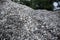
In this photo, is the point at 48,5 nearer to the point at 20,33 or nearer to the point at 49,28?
the point at 49,28

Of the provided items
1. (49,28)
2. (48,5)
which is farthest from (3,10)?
(48,5)

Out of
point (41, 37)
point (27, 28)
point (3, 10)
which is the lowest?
point (41, 37)

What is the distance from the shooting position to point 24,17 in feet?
17.6

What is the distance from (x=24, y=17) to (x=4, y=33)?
4.26 ft

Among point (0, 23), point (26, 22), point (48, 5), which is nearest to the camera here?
point (0, 23)

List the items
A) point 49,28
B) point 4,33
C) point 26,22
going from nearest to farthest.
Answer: point 4,33 < point 26,22 < point 49,28

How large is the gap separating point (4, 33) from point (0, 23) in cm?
48

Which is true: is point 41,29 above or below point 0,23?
below

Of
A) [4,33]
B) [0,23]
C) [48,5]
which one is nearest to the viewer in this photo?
[4,33]

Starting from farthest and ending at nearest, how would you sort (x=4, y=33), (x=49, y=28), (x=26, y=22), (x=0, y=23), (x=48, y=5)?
(x=48, y=5) → (x=49, y=28) → (x=26, y=22) → (x=0, y=23) → (x=4, y=33)

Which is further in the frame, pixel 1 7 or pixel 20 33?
pixel 1 7

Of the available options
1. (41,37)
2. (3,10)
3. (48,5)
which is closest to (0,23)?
(3,10)

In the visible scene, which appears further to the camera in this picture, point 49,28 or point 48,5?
point 48,5

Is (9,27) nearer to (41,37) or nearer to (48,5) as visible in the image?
(41,37)
